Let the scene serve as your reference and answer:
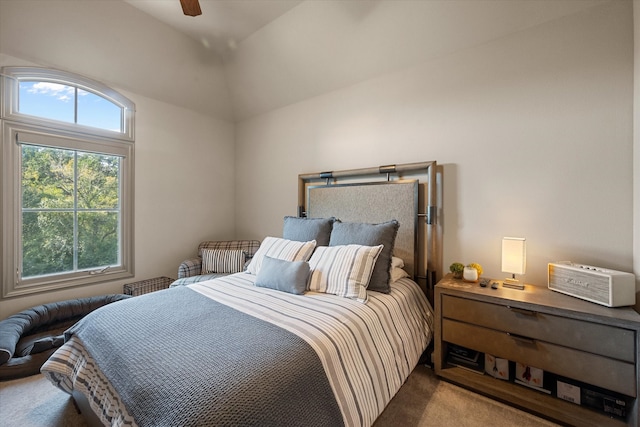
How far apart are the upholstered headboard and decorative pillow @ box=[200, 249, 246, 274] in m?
1.30

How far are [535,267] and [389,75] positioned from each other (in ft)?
7.08

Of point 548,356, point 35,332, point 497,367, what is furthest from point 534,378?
point 35,332

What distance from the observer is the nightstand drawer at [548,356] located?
4.52 ft

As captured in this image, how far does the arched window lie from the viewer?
2416mm

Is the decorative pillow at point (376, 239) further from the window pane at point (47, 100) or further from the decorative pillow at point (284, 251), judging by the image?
the window pane at point (47, 100)

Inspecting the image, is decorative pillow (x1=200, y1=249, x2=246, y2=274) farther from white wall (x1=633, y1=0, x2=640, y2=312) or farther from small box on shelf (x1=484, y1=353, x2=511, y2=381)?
white wall (x1=633, y1=0, x2=640, y2=312)

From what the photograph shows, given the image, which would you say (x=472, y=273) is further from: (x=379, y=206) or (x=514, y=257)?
(x=379, y=206)

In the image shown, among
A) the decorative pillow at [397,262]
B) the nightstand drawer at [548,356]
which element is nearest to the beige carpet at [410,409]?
the nightstand drawer at [548,356]

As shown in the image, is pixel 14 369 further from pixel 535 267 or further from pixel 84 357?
pixel 535 267

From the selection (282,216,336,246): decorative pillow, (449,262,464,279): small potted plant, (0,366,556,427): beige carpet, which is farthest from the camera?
(282,216,336,246): decorative pillow

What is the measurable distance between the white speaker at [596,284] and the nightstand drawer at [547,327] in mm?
199

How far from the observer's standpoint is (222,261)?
10.8 feet

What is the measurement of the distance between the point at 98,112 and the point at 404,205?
347 cm

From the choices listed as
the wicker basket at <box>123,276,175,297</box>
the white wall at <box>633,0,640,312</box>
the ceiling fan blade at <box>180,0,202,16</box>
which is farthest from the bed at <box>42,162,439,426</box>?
the ceiling fan blade at <box>180,0,202,16</box>
